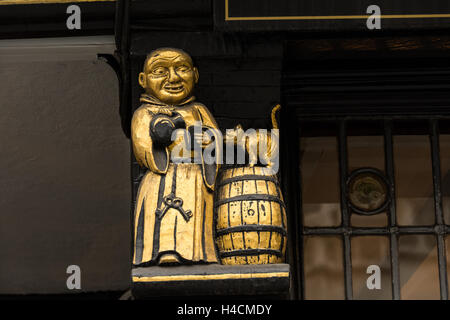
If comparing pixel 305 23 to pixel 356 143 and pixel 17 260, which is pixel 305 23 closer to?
pixel 356 143

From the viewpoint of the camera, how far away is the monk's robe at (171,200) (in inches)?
200

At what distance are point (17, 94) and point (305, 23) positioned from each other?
9.21 feet

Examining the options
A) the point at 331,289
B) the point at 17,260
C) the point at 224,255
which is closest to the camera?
the point at 224,255

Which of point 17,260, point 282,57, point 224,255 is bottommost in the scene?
point 224,255

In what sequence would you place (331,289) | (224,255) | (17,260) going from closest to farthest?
(224,255)
(331,289)
(17,260)

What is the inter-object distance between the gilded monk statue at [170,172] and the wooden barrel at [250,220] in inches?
2.7

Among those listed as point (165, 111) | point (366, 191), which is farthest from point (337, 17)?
point (366, 191)

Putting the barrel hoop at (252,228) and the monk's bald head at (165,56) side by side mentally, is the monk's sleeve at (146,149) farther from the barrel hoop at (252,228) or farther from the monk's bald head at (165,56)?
the barrel hoop at (252,228)

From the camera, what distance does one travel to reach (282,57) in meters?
5.41

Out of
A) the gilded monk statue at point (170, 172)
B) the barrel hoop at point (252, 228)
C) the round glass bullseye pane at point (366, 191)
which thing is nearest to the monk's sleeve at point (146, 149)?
the gilded monk statue at point (170, 172)

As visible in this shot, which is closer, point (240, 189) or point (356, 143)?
point (240, 189)

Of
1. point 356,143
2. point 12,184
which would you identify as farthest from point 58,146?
point 356,143

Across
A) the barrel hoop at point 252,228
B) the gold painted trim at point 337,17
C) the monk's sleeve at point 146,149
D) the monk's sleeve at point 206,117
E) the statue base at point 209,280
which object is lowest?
the statue base at point 209,280

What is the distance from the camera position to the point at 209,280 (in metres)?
5.04
